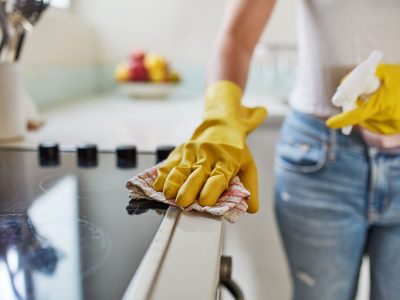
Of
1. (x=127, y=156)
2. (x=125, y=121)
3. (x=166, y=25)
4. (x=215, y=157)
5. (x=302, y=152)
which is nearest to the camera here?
(x=215, y=157)

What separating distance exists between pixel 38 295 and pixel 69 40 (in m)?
1.39

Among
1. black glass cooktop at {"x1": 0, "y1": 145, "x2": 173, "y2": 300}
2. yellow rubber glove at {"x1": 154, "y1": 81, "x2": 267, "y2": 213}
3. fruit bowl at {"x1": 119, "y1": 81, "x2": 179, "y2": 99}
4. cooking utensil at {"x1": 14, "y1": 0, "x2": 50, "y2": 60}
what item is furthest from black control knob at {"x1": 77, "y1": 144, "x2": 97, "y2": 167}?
fruit bowl at {"x1": 119, "y1": 81, "x2": 179, "y2": 99}

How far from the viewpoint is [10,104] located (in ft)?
2.55

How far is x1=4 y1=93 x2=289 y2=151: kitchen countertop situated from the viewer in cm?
82

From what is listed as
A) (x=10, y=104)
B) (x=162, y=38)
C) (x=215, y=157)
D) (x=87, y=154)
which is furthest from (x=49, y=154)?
(x=162, y=38)

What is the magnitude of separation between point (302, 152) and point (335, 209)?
11 centimetres

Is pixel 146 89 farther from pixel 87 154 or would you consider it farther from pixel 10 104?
pixel 87 154

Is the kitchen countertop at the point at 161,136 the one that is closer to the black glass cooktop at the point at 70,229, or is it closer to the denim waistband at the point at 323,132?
the black glass cooktop at the point at 70,229

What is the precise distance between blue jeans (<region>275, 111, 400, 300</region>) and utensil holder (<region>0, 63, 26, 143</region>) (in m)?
0.48

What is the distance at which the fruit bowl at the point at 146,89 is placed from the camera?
151 centimetres

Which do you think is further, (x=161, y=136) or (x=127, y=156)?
(x=161, y=136)

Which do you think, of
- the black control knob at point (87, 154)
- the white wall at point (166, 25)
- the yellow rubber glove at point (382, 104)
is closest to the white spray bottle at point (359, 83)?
the yellow rubber glove at point (382, 104)

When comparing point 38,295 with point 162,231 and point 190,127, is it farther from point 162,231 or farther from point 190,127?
point 190,127

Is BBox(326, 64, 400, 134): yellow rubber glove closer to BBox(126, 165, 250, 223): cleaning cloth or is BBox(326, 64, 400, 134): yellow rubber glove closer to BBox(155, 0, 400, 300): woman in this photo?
Answer: BBox(155, 0, 400, 300): woman
